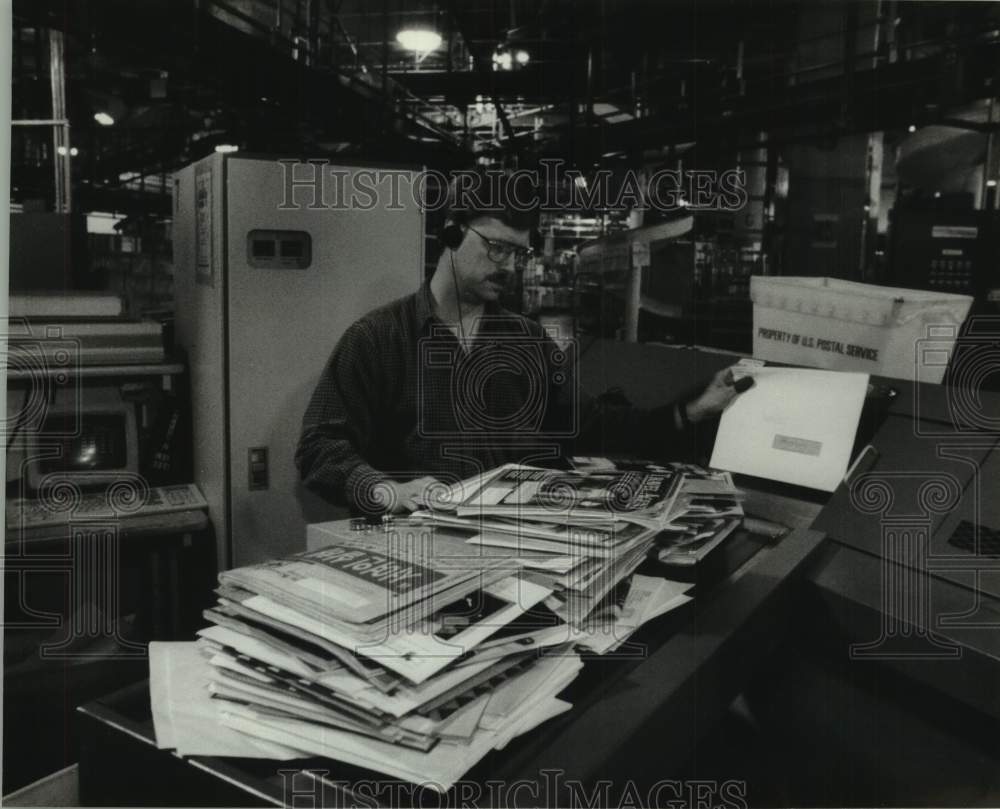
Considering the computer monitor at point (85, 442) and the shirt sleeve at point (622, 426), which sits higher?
the shirt sleeve at point (622, 426)

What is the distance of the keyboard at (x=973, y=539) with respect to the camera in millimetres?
1111

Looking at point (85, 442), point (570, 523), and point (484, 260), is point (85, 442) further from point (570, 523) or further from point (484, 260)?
point (570, 523)

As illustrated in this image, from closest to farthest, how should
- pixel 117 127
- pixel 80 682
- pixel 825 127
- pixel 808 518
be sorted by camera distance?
1. pixel 808 518
2. pixel 80 682
3. pixel 825 127
4. pixel 117 127

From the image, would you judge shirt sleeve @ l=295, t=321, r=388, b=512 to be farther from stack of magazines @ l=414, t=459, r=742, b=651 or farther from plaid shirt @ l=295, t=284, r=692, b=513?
stack of magazines @ l=414, t=459, r=742, b=651

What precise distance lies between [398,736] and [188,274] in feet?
8.02

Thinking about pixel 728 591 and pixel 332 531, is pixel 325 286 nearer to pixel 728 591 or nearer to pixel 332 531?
pixel 332 531

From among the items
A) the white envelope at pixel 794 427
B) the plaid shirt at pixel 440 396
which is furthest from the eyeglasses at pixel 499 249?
the white envelope at pixel 794 427

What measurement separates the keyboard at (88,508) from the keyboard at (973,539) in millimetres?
2046

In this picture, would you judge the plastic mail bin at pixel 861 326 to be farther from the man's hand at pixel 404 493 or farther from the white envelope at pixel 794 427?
the man's hand at pixel 404 493

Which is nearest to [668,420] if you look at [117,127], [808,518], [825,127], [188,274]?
[808,518]

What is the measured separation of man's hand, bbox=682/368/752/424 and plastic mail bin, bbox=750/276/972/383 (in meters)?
0.16

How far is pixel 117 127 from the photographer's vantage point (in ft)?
24.7

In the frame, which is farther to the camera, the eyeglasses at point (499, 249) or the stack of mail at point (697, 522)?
the eyeglasses at point (499, 249)

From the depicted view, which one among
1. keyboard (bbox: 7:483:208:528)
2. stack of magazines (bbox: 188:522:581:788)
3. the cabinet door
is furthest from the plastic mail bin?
keyboard (bbox: 7:483:208:528)
